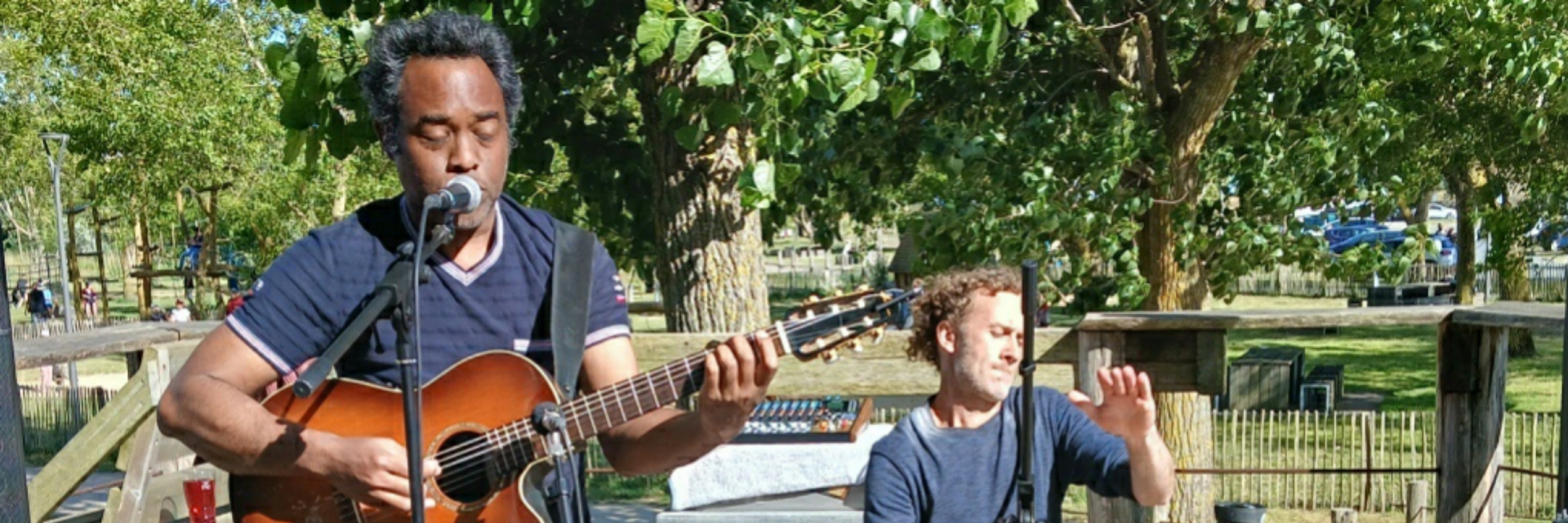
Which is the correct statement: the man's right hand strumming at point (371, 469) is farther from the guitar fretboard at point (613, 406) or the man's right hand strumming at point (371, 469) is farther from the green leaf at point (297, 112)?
the green leaf at point (297, 112)

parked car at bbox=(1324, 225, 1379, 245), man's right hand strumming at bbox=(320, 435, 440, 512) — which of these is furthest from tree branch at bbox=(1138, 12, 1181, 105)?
parked car at bbox=(1324, 225, 1379, 245)

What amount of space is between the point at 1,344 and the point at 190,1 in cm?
1950

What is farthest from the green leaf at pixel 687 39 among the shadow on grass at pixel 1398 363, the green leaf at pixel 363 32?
the shadow on grass at pixel 1398 363

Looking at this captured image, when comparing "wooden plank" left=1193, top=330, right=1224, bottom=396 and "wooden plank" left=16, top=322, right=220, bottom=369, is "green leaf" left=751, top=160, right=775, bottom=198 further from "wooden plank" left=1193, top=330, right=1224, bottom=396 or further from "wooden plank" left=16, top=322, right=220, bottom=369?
"wooden plank" left=16, top=322, right=220, bottom=369

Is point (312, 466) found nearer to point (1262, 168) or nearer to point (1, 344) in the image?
point (1, 344)

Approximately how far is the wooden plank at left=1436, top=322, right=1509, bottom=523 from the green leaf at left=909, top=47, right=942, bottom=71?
1.86 meters

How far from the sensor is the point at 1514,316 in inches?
189

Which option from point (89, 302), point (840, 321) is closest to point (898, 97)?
point (840, 321)

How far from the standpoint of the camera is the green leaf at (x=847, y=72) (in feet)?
15.7

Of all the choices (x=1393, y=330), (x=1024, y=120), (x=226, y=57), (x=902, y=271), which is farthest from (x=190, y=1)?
(x=1393, y=330)

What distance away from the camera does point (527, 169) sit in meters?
6.71

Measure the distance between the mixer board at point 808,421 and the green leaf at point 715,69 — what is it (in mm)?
1569

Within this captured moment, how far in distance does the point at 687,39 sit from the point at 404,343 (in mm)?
2290

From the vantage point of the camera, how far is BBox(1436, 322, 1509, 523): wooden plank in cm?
514
